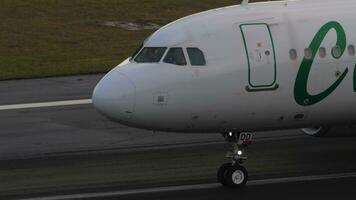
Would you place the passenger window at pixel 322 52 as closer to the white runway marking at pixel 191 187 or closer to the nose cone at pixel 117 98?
the white runway marking at pixel 191 187

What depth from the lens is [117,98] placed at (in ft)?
55.2

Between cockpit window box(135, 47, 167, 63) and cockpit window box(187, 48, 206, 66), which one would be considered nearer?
cockpit window box(187, 48, 206, 66)

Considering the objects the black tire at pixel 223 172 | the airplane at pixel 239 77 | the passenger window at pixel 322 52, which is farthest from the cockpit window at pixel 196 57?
the passenger window at pixel 322 52

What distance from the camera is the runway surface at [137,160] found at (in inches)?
713

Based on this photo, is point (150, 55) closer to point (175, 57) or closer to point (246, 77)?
point (175, 57)

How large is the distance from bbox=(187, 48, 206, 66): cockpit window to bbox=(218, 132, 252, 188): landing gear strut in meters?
1.58

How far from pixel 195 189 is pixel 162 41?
286cm

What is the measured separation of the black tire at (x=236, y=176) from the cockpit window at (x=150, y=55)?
2499 mm

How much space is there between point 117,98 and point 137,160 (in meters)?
4.19

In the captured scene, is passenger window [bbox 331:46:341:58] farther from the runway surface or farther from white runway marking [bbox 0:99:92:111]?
white runway marking [bbox 0:99:92:111]

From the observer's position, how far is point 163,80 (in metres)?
17.0

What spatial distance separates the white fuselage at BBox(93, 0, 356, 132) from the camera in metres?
17.0

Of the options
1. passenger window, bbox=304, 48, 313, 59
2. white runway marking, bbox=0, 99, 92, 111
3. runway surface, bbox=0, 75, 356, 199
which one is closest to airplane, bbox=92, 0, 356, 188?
passenger window, bbox=304, 48, 313, 59

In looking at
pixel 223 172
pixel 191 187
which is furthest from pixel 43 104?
pixel 223 172
